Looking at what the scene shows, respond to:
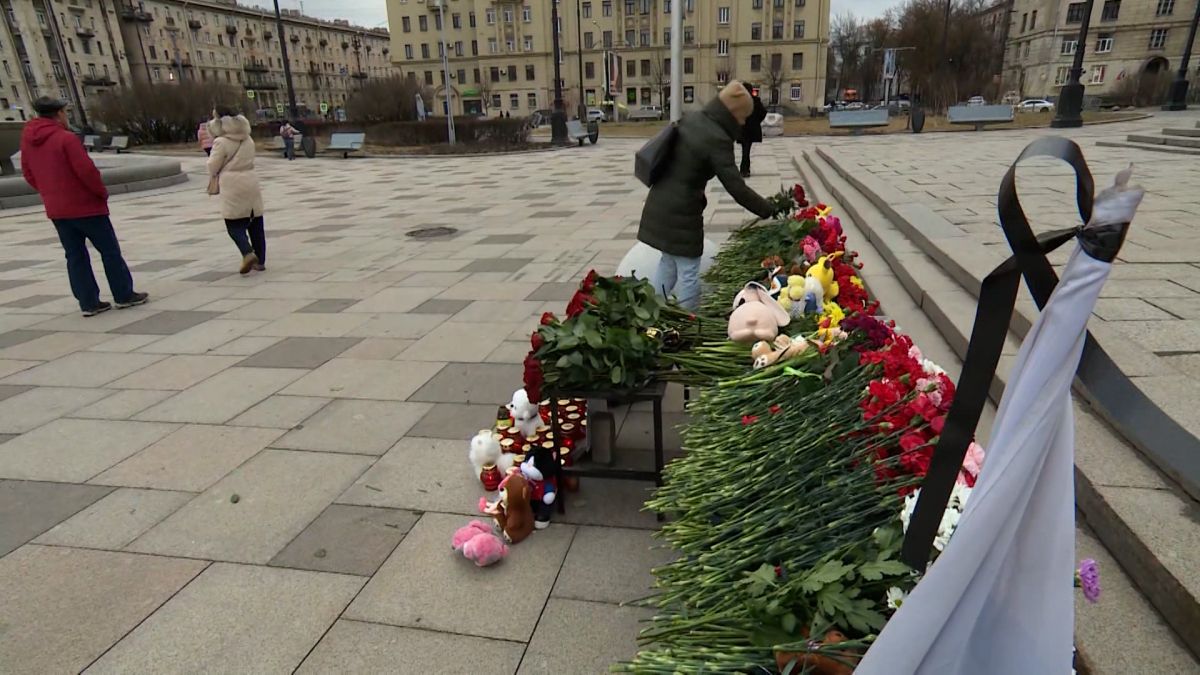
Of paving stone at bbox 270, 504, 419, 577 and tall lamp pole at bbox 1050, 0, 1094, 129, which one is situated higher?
tall lamp pole at bbox 1050, 0, 1094, 129

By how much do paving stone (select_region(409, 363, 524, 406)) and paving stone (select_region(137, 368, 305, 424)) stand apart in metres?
1.05

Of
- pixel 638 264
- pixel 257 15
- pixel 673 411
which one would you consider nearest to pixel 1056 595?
pixel 673 411

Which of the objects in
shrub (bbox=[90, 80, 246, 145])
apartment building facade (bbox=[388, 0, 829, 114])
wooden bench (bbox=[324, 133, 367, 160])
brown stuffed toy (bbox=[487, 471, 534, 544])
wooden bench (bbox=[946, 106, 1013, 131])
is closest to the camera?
brown stuffed toy (bbox=[487, 471, 534, 544])

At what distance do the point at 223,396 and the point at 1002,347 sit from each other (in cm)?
459

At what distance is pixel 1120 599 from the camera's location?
196 cm

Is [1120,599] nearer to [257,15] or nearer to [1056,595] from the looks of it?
[1056,595]

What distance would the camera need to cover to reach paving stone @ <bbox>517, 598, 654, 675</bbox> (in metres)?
2.20

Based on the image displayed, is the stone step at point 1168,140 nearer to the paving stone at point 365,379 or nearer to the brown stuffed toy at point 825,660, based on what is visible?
the paving stone at point 365,379

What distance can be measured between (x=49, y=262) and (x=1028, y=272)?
1142 centimetres

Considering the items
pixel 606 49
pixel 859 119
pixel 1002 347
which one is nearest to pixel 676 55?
pixel 1002 347

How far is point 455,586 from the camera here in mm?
2594

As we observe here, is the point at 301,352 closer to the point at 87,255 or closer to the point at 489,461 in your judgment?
the point at 489,461

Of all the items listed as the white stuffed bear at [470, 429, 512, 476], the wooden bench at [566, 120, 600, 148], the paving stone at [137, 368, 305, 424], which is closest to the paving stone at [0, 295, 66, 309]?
the paving stone at [137, 368, 305, 424]

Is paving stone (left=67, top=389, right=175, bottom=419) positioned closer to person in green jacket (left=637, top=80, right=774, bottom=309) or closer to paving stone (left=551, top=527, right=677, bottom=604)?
paving stone (left=551, top=527, right=677, bottom=604)
